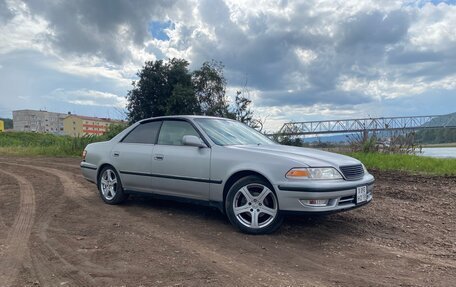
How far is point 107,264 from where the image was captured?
13.1ft

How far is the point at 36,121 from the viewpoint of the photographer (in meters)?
113

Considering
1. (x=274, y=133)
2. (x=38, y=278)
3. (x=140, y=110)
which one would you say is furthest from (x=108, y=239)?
(x=140, y=110)

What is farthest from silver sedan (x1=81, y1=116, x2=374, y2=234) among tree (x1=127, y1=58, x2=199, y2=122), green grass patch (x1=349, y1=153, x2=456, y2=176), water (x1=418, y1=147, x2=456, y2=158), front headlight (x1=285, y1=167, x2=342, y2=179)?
tree (x1=127, y1=58, x2=199, y2=122)

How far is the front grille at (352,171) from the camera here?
500 cm

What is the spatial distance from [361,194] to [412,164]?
663 cm

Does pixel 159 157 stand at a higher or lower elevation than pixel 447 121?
lower

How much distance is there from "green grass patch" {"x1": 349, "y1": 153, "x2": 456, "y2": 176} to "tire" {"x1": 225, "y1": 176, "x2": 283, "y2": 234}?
6480 millimetres

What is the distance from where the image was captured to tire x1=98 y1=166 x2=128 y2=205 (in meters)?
6.77

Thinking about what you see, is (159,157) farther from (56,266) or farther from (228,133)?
(56,266)

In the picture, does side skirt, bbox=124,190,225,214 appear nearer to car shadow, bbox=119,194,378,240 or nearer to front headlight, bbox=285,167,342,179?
car shadow, bbox=119,194,378,240

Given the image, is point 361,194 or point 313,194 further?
point 361,194

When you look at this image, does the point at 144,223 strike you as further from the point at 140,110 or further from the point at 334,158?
the point at 140,110

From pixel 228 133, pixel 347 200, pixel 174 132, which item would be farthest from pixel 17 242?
pixel 347 200

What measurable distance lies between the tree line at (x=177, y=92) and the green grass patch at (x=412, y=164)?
9190 millimetres
